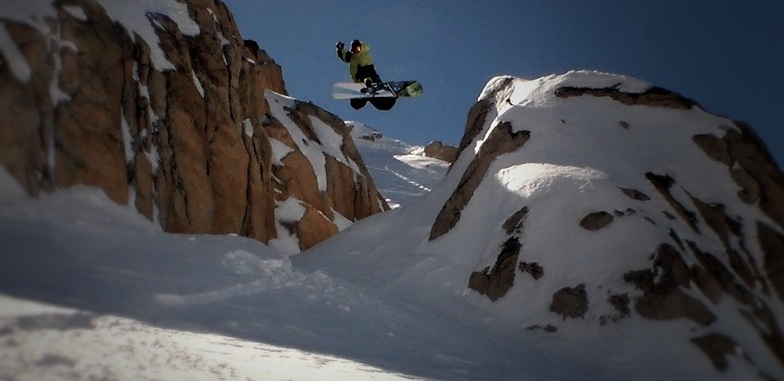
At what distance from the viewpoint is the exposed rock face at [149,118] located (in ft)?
28.9

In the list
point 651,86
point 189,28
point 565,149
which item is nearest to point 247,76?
point 189,28

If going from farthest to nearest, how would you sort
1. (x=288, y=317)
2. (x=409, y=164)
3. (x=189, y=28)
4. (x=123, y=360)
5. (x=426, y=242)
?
(x=409, y=164)
(x=189, y=28)
(x=426, y=242)
(x=288, y=317)
(x=123, y=360)

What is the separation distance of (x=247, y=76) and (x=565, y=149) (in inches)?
550

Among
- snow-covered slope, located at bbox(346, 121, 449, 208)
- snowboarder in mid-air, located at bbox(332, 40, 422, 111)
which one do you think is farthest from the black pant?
snow-covered slope, located at bbox(346, 121, 449, 208)

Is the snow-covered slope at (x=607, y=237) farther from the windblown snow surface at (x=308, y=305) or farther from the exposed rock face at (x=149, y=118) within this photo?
the exposed rock face at (x=149, y=118)

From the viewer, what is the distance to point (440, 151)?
75.2 meters

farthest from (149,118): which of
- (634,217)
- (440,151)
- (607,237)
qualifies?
(440,151)

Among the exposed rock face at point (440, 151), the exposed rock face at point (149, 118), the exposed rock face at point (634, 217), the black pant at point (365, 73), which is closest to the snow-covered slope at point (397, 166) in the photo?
the exposed rock face at point (440, 151)

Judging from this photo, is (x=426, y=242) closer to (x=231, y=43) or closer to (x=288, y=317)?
(x=288, y=317)

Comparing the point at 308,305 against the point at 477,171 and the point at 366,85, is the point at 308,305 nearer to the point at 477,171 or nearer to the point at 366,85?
the point at 477,171

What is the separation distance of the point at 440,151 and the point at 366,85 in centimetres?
5755

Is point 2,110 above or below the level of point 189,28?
below

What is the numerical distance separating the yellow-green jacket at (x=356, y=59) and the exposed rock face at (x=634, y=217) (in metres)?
5.11

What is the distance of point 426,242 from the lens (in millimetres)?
15906
